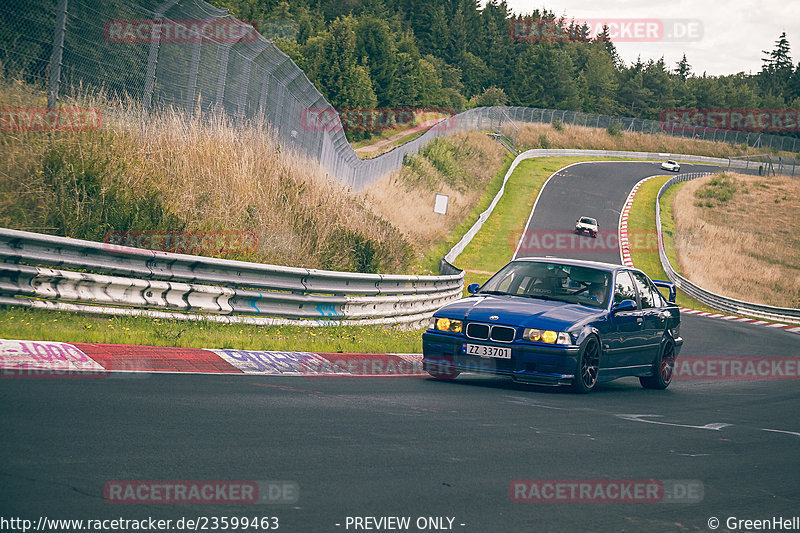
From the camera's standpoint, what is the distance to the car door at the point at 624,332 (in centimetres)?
1103

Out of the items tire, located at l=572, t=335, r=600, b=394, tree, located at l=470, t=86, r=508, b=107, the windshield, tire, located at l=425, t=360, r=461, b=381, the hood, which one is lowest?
tire, located at l=425, t=360, r=461, b=381

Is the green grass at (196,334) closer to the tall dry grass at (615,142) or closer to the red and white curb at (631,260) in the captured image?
the red and white curb at (631,260)

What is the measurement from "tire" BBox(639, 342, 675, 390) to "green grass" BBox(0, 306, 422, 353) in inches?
132

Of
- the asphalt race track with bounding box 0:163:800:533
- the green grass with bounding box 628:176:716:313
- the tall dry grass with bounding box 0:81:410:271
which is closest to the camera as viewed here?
the asphalt race track with bounding box 0:163:800:533

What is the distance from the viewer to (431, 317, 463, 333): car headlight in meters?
10.2

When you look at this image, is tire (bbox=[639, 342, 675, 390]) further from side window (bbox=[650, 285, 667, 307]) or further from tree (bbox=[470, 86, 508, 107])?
tree (bbox=[470, 86, 508, 107])

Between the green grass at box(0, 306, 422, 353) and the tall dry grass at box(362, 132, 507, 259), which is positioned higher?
the tall dry grass at box(362, 132, 507, 259)

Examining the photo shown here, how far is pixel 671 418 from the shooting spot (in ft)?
30.8

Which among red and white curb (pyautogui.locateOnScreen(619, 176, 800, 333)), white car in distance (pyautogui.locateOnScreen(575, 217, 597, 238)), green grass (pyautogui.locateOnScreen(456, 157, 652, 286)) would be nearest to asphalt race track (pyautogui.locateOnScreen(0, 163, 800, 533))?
green grass (pyautogui.locateOnScreen(456, 157, 652, 286))

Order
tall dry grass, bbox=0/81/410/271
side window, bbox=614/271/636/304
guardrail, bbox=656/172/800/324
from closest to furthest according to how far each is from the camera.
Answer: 1. side window, bbox=614/271/636/304
2. tall dry grass, bbox=0/81/410/271
3. guardrail, bbox=656/172/800/324

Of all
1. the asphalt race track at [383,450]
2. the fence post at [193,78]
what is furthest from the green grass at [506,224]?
the asphalt race track at [383,450]

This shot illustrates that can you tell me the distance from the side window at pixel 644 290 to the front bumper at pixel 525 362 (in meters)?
2.70

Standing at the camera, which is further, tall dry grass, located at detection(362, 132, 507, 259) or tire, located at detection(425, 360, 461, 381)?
tall dry grass, located at detection(362, 132, 507, 259)

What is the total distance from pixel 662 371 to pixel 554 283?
7.57ft
